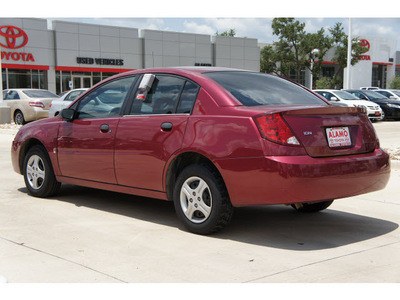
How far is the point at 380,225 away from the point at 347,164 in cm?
114

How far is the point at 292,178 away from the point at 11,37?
135 feet

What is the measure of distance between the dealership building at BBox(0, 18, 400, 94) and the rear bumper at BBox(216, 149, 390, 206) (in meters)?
39.7

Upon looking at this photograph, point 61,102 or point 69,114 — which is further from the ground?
point 69,114

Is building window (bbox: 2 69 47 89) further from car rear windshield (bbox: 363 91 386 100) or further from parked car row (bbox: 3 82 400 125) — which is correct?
car rear windshield (bbox: 363 91 386 100)

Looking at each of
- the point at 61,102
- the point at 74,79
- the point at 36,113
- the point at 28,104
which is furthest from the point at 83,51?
the point at 61,102

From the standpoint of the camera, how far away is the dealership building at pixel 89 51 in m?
42.1

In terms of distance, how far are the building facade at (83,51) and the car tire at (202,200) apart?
39.2m

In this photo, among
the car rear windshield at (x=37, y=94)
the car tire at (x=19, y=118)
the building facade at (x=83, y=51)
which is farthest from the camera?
the building facade at (x=83, y=51)

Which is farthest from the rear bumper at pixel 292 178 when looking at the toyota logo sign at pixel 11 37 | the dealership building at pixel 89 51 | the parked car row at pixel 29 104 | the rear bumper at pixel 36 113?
the toyota logo sign at pixel 11 37

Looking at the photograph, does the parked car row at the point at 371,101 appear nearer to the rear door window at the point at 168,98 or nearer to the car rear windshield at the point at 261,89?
the car rear windshield at the point at 261,89

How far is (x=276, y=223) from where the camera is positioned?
18.1 feet

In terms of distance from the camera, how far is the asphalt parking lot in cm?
389

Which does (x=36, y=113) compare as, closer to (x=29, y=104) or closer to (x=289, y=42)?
(x=29, y=104)

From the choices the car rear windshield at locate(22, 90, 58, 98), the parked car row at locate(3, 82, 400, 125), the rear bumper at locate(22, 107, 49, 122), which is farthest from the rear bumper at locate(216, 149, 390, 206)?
the car rear windshield at locate(22, 90, 58, 98)
